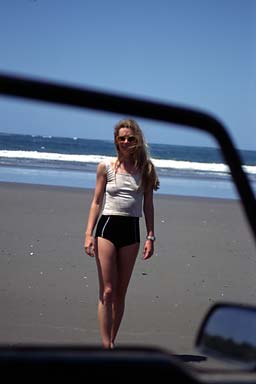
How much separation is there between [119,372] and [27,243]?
9.32m

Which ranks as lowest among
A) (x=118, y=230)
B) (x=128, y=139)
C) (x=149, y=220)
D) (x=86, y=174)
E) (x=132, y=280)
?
(x=118, y=230)

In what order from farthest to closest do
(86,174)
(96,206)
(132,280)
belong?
(86,174)
(132,280)
(96,206)

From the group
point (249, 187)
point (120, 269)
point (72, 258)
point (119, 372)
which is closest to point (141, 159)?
point (120, 269)

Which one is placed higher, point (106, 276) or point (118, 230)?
point (118, 230)

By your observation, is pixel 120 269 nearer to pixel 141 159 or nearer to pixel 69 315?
pixel 141 159

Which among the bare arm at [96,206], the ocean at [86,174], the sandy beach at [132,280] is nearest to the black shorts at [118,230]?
the bare arm at [96,206]

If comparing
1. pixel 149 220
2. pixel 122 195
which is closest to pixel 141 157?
pixel 122 195

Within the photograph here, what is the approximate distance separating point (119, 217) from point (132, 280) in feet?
11.7

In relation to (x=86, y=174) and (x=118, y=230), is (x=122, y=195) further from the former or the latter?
(x=86, y=174)

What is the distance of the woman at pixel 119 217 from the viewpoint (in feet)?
16.7

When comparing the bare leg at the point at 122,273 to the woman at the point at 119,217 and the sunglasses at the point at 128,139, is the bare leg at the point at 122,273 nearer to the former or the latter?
the woman at the point at 119,217

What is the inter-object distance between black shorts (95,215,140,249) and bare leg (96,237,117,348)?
0.04 meters

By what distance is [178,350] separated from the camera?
5922 millimetres

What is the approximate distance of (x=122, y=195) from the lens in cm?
518
